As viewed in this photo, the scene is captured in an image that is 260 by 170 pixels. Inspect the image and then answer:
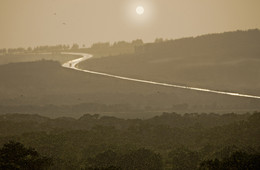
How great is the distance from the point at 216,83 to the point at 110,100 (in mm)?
17652

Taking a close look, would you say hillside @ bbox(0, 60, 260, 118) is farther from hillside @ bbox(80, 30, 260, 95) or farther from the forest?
the forest

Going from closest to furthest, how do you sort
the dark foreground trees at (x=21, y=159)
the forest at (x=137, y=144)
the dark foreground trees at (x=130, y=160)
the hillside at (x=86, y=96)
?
the dark foreground trees at (x=21, y=159) < the forest at (x=137, y=144) < the dark foreground trees at (x=130, y=160) < the hillside at (x=86, y=96)

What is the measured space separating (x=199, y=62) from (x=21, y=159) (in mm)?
79075

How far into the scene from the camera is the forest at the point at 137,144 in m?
33.9

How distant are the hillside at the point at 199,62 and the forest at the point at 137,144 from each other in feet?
132

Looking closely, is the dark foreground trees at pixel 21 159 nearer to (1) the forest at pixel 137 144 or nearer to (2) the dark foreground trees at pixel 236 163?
(1) the forest at pixel 137 144

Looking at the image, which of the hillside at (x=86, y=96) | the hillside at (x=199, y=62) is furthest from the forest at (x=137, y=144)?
the hillside at (x=199, y=62)

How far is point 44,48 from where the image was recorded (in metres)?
182

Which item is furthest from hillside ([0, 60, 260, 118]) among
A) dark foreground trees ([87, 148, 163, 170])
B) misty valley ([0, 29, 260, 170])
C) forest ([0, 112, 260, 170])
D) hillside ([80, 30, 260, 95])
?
dark foreground trees ([87, 148, 163, 170])

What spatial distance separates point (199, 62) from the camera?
110562mm

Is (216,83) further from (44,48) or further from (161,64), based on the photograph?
(44,48)

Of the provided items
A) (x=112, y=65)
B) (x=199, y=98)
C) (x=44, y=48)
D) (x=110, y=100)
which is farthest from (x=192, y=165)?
(x=44, y=48)

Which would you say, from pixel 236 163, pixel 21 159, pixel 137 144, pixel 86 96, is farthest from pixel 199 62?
pixel 236 163

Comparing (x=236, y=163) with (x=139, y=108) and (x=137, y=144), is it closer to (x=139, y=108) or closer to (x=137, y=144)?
(x=137, y=144)
